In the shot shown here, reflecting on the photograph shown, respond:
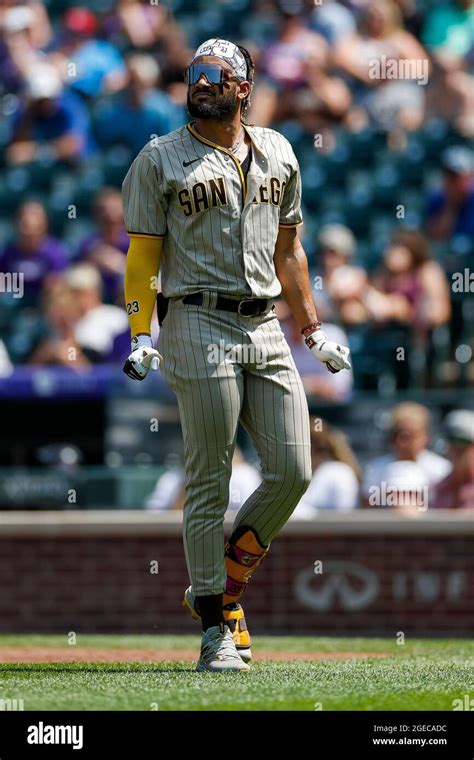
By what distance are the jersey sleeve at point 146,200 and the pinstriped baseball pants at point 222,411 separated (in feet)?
0.89

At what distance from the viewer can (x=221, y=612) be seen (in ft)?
16.2

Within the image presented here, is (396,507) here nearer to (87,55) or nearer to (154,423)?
(154,423)

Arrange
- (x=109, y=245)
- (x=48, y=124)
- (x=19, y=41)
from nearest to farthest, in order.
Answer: (x=109, y=245) < (x=48, y=124) < (x=19, y=41)

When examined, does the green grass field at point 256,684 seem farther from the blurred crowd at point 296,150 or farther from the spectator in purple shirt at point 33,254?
the spectator in purple shirt at point 33,254

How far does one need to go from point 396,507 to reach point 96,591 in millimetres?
1936

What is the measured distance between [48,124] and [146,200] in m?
7.75

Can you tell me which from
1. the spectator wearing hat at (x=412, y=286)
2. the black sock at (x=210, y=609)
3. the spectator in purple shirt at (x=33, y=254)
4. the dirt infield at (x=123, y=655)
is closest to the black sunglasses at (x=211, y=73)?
the black sock at (x=210, y=609)

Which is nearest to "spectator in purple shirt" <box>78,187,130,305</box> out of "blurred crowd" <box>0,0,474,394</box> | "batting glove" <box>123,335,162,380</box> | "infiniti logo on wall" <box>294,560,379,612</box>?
"blurred crowd" <box>0,0,474,394</box>

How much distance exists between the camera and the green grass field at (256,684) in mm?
4047

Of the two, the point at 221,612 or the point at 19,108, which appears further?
the point at 19,108

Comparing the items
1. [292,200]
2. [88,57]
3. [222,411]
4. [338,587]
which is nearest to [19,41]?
[88,57]

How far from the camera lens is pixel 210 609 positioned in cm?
493

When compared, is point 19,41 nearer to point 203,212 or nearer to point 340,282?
point 340,282

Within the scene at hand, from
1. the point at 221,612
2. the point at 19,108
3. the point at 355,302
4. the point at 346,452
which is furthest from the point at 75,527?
the point at 19,108
